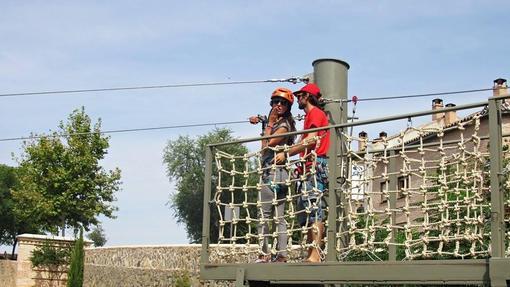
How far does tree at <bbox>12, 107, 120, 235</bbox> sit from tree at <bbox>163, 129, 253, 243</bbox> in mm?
15091

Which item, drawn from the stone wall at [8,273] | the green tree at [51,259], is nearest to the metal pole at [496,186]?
the green tree at [51,259]

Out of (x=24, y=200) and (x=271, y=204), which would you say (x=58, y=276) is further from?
(x=271, y=204)

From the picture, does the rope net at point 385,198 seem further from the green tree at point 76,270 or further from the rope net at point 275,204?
the green tree at point 76,270

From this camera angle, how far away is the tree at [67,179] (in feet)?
109

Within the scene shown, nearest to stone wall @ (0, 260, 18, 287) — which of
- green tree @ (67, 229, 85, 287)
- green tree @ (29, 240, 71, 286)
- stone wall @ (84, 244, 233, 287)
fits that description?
green tree @ (29, 240, 71, 286)

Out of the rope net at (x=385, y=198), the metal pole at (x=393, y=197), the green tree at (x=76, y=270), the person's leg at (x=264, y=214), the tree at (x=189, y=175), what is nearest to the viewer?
the rope net at (x=385, y=198)

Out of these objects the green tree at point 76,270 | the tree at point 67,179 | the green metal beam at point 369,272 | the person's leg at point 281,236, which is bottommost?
the green metal beam at point 369,272

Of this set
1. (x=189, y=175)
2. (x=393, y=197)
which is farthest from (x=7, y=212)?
(x=393, y=197)

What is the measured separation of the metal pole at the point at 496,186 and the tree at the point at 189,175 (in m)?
43.4

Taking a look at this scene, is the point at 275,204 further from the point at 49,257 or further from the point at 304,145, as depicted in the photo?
the point at 49,257

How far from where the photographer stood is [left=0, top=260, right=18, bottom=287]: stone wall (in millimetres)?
27647

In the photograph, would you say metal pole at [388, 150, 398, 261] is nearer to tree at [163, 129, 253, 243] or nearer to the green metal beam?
the green metal beam

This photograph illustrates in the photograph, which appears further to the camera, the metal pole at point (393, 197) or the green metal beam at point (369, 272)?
the metal pole at point (393, 197)

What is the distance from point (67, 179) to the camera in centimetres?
3331
